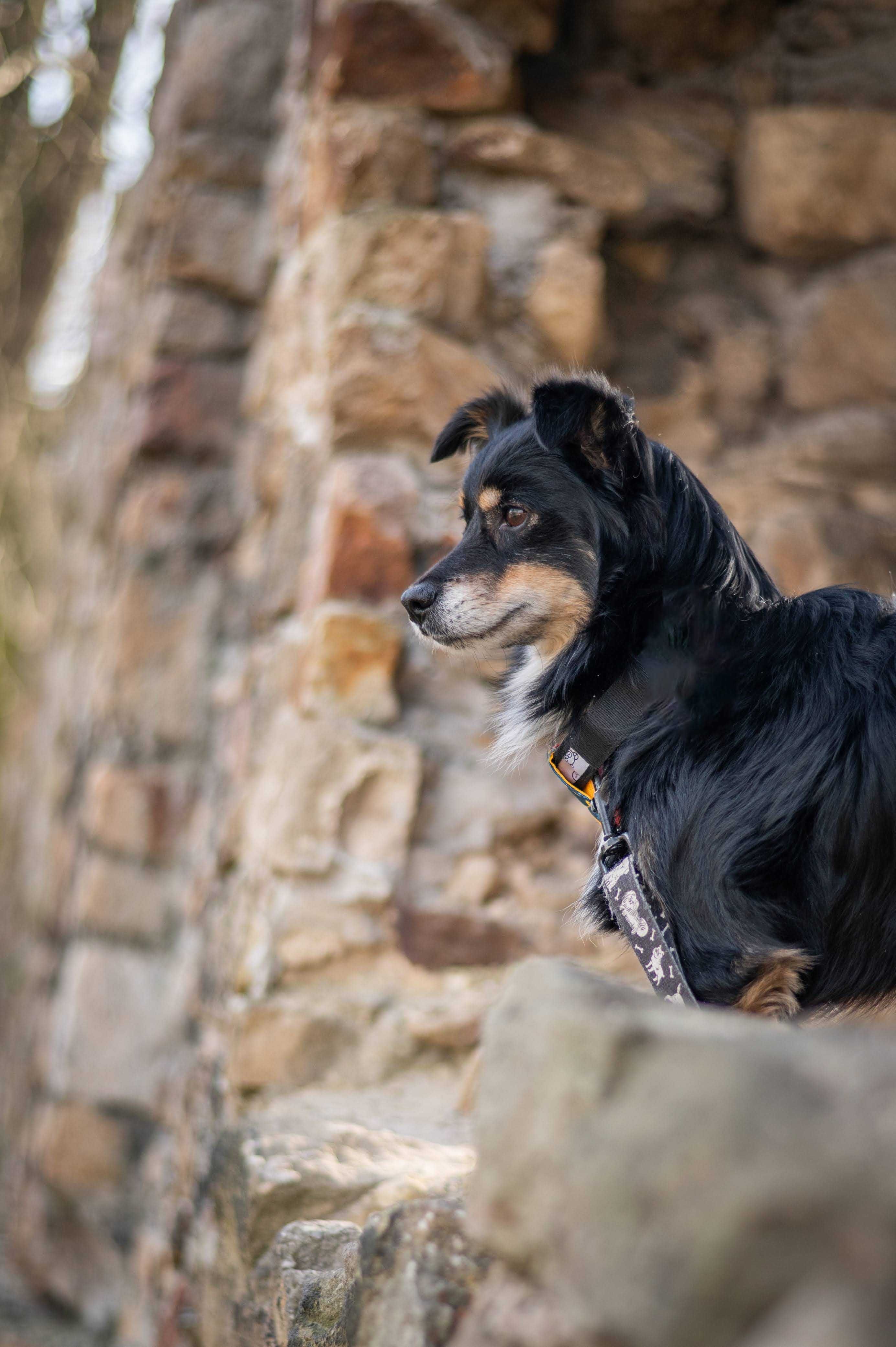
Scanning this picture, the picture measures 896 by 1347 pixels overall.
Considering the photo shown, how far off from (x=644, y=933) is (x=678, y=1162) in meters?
0.78

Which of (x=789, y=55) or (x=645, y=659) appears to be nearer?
(x=645, y=659)

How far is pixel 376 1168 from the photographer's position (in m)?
1.83

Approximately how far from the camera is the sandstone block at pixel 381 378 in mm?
2568

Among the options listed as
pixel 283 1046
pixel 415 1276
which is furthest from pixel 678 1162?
pixel 283 1046

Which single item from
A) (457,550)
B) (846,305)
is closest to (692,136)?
(846,305)

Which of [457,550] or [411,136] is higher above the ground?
[411,136]

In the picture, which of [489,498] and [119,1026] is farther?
[119,1026]

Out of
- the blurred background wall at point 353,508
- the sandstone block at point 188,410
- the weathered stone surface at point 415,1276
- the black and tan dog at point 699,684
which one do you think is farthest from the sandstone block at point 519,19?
the weathered stone surface at point 415,1276

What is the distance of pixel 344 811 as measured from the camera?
2.43 metres

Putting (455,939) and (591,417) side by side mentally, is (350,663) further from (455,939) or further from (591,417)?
(591,417)

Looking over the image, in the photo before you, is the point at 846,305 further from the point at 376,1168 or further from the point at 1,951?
the point at 1,951

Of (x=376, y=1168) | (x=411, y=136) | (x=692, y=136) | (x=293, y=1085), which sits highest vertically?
(x=411, y=136)

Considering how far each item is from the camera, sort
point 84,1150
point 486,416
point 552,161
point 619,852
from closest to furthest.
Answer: point 619,852 < point 486,416 < point 552,161 < point 84,1150

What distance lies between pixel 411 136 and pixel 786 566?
1500 mm
